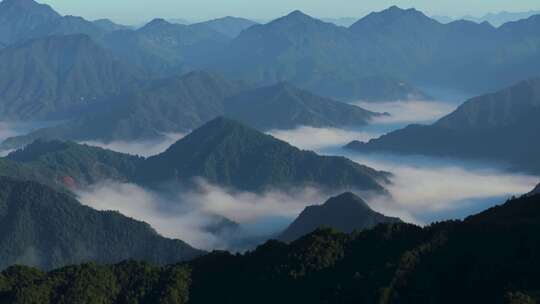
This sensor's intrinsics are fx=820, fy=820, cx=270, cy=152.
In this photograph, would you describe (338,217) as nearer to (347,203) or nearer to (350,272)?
(347,203)

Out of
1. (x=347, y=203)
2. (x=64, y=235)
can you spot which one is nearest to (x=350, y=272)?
(x=347, y=203)

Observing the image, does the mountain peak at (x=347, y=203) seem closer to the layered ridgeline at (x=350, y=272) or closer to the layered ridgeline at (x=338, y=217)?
the layered ridgeline at (x=338, y=217)

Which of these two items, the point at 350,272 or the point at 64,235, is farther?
the point at 64,235

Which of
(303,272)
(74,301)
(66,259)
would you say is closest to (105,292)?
(74,301)

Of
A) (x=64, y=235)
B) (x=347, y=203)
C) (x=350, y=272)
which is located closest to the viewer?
(x=350, y=272)

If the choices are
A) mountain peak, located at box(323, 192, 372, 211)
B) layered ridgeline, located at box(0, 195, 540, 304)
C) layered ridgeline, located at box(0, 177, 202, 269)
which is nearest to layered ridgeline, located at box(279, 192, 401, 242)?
mountain peak, located at box(323, 192, 372, 211)

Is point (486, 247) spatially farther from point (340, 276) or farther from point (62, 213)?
point (62, 213)

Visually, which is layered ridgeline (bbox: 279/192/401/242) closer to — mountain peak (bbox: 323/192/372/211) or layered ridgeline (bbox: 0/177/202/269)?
mountain peak (bbox: 323/192/372/211)
